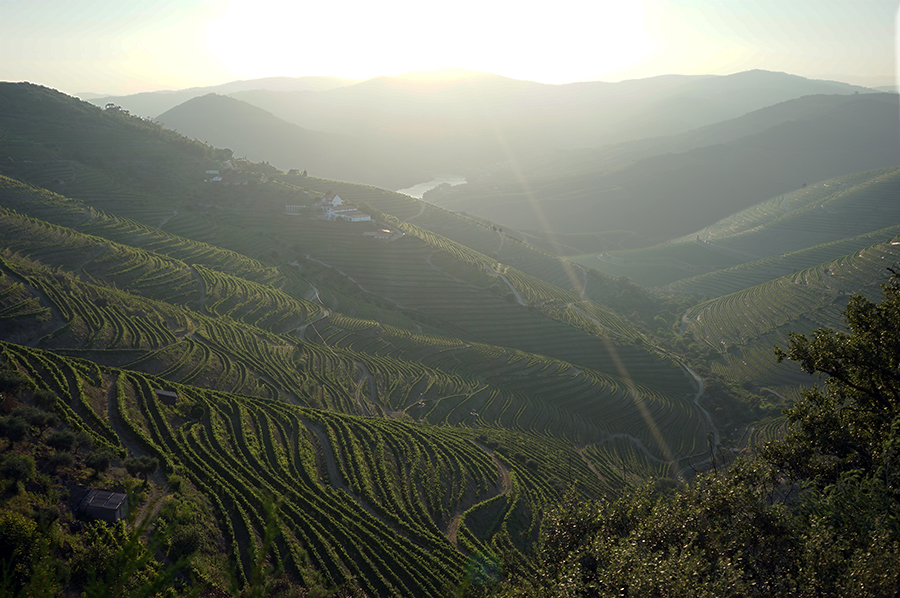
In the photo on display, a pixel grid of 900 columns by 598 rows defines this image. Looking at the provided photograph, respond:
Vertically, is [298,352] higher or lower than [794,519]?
lower

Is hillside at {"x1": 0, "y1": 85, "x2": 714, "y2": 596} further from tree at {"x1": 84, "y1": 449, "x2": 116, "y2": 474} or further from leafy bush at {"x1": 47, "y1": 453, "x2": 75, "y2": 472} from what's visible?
tree at {"x1": 84, "y1": 449, "x2": 116, "y2": 474}

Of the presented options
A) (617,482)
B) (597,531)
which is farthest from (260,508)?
(617,482)

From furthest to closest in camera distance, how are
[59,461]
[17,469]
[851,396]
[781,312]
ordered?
[781,312] < [59,461] < [17,469] < [851,396]

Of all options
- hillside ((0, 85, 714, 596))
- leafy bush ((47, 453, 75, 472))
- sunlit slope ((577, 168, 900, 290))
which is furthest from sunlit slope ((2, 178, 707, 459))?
sunlit slope ((577, 168, 900, 290))

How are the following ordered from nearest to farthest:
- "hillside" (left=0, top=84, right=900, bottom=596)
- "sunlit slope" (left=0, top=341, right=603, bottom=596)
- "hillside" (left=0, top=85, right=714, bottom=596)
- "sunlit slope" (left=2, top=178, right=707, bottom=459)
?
"sunlit slope" (left=0, top=341, right=603, bottom=596), "hillside" (left=0, top=84, right=900, bottom=596), "hillside" (left=0, top=85, right=714, bottom=596), "sunlit slope" (left=2, top=178, right=707, bottom=459)

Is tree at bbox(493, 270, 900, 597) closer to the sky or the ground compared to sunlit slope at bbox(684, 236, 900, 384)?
closer to the sky

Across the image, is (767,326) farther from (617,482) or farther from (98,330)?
(98,330)

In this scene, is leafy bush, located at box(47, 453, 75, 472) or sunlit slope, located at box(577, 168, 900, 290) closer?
leafy bush, located at box(47, 453, 75, 472)

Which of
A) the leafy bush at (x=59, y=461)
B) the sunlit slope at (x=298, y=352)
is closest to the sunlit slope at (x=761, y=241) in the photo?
the sunlit slope at (x=298, y=352)

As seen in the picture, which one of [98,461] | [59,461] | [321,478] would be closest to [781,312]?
[321,478]

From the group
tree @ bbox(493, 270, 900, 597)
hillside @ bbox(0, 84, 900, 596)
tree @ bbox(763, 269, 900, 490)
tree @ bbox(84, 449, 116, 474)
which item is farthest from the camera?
hillside @ bbox(0, 84, 900, 596)

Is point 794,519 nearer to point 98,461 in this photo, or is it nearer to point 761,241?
point 98,461

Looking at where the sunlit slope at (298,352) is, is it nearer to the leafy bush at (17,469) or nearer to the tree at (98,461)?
the tree at (98,461)
